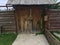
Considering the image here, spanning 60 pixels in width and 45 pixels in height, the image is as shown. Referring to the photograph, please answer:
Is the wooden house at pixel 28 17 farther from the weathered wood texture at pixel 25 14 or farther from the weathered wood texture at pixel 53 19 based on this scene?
the weathered wood texture at pixel 53 19

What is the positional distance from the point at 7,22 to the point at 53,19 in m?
3.36

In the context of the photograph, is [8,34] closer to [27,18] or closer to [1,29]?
[1,29]

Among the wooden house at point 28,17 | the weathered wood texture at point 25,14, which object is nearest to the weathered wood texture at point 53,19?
the wooden house at point 28,17

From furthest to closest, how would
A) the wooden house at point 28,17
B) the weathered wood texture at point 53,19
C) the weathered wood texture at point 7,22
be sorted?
the weathered wood texture at point 7,22 < the weathered wood texture at point 53,19 < the wooden house at point 28,17

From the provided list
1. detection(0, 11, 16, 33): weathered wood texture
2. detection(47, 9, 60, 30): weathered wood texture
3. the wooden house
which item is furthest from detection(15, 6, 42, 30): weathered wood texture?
detection(47, 9, 60, 30): weathered wood texture

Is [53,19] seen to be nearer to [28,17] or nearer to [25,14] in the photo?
[28,17]

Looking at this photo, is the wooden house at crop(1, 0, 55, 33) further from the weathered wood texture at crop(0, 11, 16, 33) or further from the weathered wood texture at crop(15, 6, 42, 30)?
the weathered wood texture at crop(0, 11, 16, 33)

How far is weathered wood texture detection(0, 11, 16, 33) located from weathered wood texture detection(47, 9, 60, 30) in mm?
2625

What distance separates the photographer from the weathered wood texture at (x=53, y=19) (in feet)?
45.0

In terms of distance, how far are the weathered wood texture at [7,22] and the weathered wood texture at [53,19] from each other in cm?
262

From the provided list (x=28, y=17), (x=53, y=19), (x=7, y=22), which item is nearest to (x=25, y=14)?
(x=28, y=17)

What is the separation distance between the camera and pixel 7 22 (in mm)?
13867

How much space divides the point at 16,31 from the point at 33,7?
2146 millimetres

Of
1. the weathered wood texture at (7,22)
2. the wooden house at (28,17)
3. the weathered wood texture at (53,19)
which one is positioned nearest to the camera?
the wooden house at (28,17)
